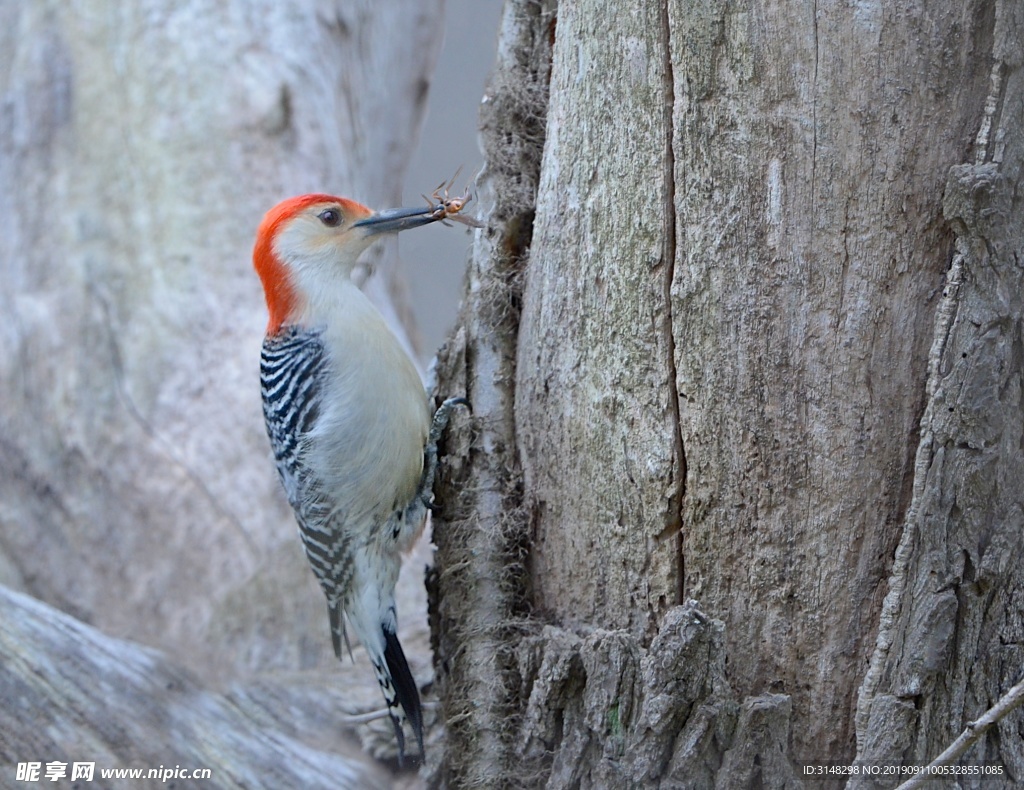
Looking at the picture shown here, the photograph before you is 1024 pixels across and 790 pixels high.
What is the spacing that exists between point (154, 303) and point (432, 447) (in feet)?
6.53

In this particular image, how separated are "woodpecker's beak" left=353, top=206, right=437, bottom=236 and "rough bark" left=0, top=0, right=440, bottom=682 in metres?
1.32

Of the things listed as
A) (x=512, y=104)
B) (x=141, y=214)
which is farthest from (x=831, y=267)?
(x=141, y=214)

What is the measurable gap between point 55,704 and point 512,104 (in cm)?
218

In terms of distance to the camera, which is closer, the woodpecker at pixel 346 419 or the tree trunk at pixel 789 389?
the tree trunk at pixel 789 389

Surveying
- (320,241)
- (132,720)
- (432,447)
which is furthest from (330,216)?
(132,720)

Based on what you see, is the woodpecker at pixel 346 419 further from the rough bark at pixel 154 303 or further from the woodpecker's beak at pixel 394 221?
the rough bark at pixel 154 303

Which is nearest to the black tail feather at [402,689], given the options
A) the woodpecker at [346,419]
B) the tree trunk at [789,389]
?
the woodpecker at [346,419]

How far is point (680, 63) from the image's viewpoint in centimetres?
225

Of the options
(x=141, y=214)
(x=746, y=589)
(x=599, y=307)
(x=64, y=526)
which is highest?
(x=141, y=214)

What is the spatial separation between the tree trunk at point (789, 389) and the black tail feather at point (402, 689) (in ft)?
2.20

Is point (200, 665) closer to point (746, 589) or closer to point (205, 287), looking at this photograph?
point (205, 287)

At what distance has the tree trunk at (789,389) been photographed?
6.93ft

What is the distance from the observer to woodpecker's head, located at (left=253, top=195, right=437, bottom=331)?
3.26m

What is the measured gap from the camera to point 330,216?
10.8ft
